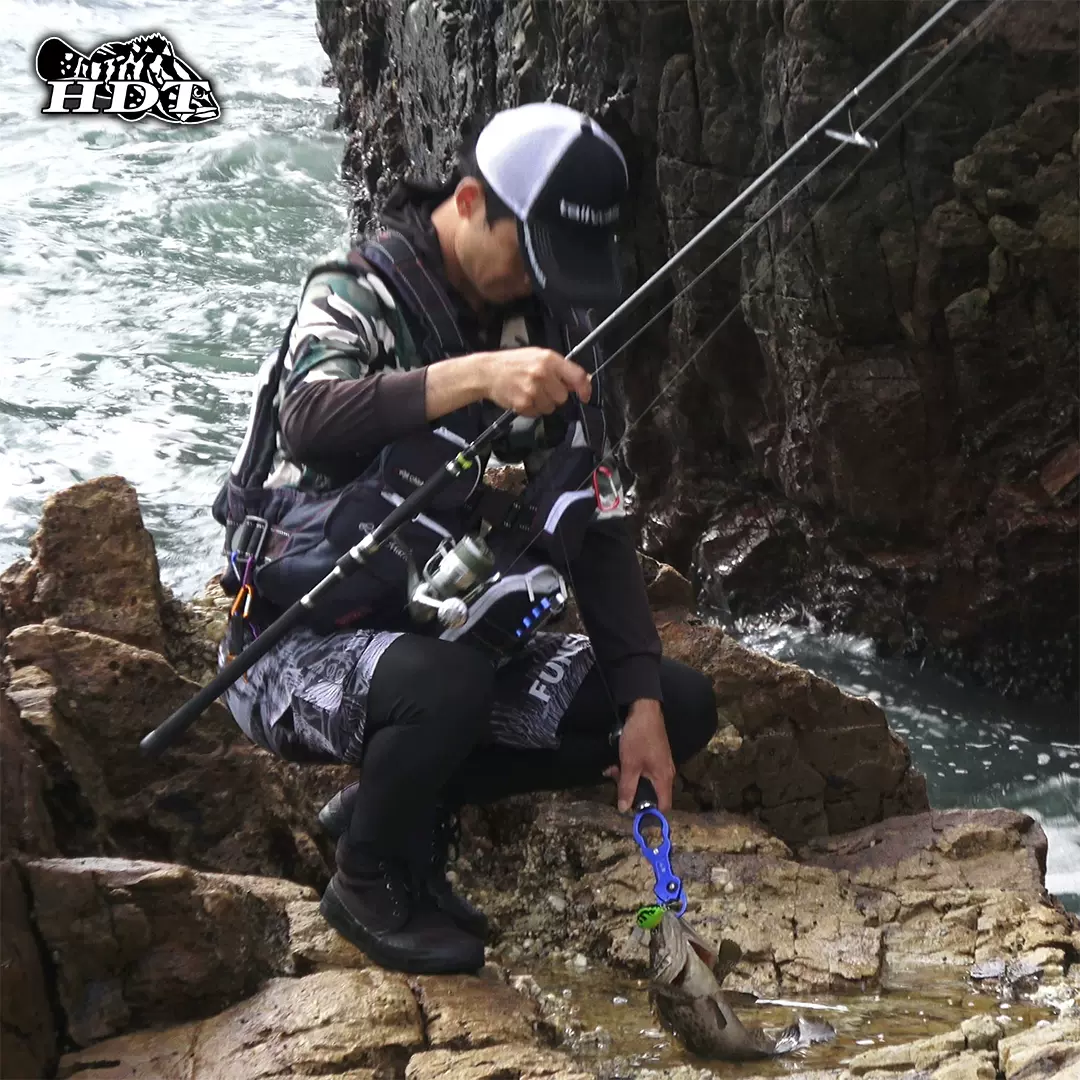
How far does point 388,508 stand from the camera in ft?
8.34

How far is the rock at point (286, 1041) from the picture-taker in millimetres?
2182

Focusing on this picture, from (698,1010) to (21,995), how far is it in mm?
1244

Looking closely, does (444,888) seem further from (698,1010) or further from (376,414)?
(376,414)

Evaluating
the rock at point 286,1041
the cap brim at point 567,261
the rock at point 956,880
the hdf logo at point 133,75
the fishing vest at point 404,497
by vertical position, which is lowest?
the rock at point 956,880

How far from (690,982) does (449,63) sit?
9.54 metres

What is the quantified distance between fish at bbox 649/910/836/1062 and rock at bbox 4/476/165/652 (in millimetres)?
1849

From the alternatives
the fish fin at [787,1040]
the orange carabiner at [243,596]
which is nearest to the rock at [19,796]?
the orange carabiner at [243,596]

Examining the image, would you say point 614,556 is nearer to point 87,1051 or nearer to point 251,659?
point 251,659

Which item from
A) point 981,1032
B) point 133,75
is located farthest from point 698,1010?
point 133,75

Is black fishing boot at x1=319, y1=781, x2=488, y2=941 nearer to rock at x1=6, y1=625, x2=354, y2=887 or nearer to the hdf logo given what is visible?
rock at x1=6, y1=625, x2=354, y2=887

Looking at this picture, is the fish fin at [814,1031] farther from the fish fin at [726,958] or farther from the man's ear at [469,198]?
the man's ear at [469,198]

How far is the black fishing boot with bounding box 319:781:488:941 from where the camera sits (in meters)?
2.76

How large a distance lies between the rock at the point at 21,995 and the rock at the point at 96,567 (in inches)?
60.2

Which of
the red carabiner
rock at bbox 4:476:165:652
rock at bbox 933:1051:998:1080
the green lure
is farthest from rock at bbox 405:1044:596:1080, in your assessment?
rock at bbox 4:476:165:652
